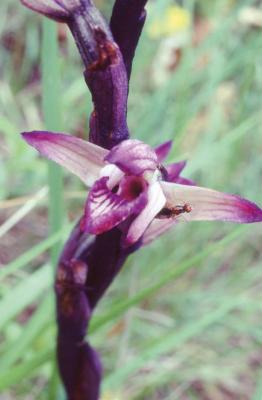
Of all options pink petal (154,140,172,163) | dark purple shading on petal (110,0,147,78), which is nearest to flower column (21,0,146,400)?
dark purple shading on petal (110,0,147,78)

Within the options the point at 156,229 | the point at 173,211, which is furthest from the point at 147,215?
the point at 156,229

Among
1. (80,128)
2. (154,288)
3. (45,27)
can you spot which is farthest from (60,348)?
(80,128)

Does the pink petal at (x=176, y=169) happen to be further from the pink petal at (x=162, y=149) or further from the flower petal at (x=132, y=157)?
the flower petal at (x=132, y=157)

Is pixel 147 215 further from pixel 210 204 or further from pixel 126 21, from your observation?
pixel 126 21

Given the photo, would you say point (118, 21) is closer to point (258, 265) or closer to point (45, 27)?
point (45, 27)

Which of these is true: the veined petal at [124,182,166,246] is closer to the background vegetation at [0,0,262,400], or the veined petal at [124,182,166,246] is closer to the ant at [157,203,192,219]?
the ant at [157,203,192,219]

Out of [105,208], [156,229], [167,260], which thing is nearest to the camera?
[105,208]
